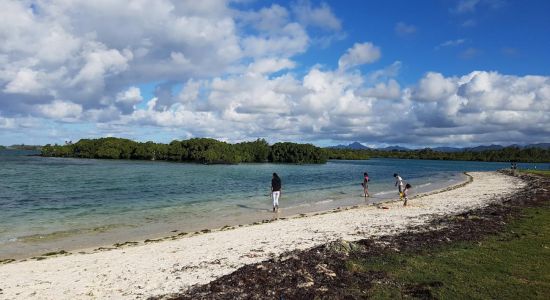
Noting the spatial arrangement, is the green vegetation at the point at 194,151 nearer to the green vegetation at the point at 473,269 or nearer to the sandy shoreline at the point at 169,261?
the sandy shoreline at the point at 169,261

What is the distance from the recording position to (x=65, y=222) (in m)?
27.9

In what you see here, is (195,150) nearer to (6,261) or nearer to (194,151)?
(194,151)

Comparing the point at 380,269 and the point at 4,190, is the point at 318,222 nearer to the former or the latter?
the point at 380,269

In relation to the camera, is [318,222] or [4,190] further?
[4,190]

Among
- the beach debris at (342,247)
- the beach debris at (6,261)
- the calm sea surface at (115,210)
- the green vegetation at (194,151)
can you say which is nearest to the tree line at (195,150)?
the green vegetation at (194,151)

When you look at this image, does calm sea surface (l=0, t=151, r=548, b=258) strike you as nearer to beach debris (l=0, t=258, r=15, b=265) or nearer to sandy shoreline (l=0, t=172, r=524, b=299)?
beach debris (l=0, t=258, r=15, b=265)

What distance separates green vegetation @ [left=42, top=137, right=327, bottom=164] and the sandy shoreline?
12791 centimetres

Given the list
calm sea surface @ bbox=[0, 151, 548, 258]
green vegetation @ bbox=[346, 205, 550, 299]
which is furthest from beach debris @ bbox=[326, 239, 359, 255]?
calm sea surface @ bbox=[0, 151, 548, 258]

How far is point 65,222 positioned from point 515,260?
1040 inches

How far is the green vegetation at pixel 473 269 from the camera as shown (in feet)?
35.1

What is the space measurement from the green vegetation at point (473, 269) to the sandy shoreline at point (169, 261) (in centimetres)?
476

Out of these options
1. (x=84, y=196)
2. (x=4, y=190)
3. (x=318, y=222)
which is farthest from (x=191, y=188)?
(x=318, y=222)

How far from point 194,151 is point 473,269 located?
146 meters

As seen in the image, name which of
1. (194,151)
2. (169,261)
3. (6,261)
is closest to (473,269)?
(169,261)
